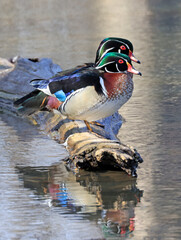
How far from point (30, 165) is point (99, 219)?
1.67 meters

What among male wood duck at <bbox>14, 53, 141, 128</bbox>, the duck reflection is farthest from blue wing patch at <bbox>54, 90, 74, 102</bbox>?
the duck reflection

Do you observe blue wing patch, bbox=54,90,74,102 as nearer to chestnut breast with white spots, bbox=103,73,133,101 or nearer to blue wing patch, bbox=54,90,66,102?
blue wing patch, bbox=54,90,66,102

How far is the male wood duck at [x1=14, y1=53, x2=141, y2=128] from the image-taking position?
673cm

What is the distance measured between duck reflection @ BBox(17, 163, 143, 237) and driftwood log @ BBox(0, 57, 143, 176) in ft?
0.43

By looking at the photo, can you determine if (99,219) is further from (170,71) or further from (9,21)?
(9,21)

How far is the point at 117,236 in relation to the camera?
15.9 feet

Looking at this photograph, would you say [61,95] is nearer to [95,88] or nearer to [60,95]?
[60,95]

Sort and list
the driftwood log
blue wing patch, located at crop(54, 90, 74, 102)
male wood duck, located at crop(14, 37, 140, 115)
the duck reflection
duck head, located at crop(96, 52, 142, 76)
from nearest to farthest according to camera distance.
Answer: the duck reflection, the driftwood log, duck head, located at crop(96, 52, 142, 76), blue wing patch, located at crop(54, 90, 74, 102), male wood duck, located at crop(14, 37, 140, 115)

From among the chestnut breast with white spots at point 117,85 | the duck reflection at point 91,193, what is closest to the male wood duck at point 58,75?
the chestnut breast with white spots at point 117,85

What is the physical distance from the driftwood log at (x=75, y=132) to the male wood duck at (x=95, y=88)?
294 millimetres

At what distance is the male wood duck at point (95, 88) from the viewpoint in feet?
22.1

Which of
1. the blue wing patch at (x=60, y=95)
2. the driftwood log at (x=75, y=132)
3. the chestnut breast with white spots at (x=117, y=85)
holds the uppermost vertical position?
the chestnut breast with white spots at (x=117, y=85)

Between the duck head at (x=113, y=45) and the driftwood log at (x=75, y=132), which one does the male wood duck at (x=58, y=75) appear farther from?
the driftwood log at (x=75, y=132)

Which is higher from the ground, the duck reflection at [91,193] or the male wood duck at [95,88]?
the male wood duck at [95,88]
